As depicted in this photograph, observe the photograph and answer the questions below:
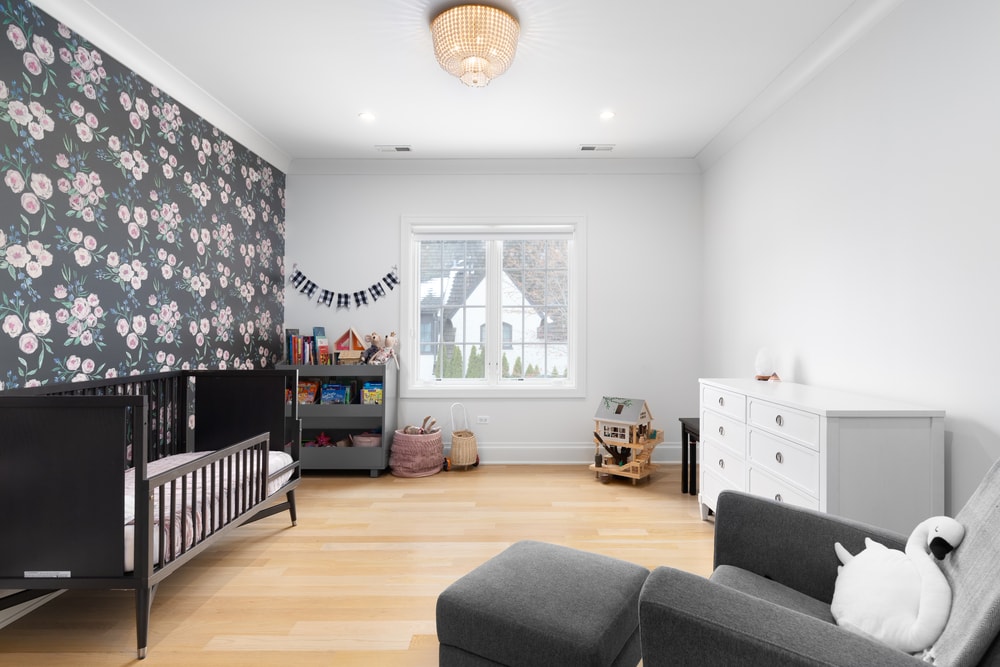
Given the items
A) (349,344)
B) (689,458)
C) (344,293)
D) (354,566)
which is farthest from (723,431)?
(344,293)

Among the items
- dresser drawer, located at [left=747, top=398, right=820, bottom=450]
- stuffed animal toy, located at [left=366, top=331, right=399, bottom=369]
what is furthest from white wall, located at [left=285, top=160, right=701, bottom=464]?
dresser drawer, located at [left=747, top=398, right=820, bottom=450]

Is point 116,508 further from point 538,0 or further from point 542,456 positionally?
point 542,456

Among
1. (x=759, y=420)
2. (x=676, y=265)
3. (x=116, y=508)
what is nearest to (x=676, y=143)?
(x=676, y=265)

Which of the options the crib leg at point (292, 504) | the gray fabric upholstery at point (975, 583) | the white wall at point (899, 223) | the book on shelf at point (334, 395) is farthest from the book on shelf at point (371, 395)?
the gray fabric upholstery at point (975, 583)

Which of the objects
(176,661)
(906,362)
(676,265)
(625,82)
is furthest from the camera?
(676,265)

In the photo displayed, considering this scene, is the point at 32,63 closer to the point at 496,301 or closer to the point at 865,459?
the point at 496,301

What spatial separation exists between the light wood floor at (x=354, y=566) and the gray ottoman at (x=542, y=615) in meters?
0.42

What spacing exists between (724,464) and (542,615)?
1.85 meters

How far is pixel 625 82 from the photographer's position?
3031 millimetres

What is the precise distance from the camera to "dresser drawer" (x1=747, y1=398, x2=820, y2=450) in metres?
2.03

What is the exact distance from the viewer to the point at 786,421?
2.24 meters

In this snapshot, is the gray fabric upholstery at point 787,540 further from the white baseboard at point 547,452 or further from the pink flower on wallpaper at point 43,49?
the pink flower on wallpaper at point 43,49

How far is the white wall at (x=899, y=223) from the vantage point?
180cm

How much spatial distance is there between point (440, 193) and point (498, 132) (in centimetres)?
88
